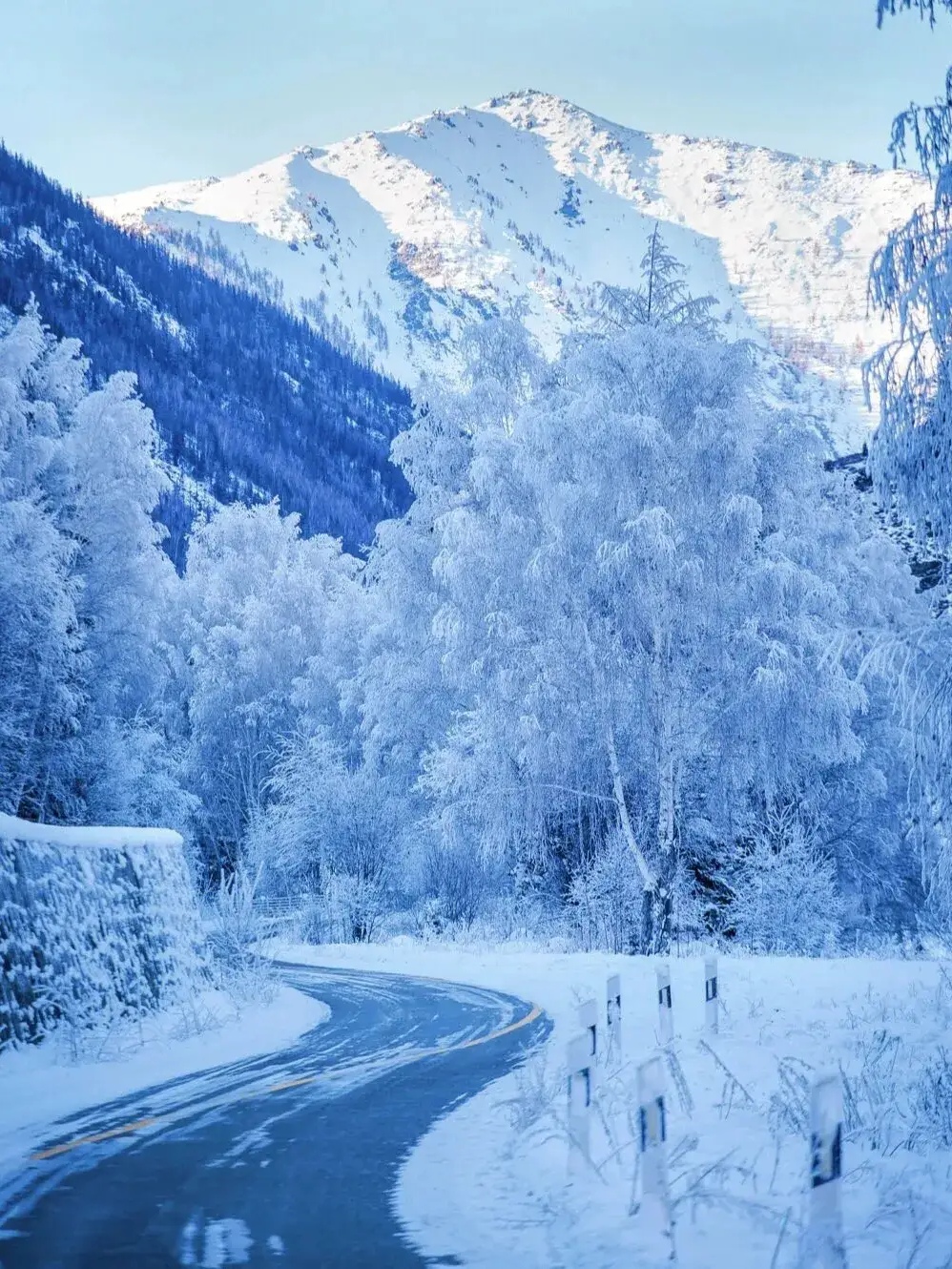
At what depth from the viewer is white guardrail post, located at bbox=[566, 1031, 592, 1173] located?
6.80 m

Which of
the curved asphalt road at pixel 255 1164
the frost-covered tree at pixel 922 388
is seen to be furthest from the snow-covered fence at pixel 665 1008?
the frost-covered tree at pixel 922 388

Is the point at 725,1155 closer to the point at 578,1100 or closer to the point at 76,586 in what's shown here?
the point at 578,1100

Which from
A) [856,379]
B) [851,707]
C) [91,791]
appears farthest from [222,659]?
[856,379]

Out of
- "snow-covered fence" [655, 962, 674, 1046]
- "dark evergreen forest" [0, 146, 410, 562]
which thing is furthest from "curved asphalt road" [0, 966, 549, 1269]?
"dark evergreen forest" [0, 146, 410, 562]

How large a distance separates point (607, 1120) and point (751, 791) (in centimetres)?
1691

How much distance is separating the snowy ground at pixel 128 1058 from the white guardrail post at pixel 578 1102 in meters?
3.34

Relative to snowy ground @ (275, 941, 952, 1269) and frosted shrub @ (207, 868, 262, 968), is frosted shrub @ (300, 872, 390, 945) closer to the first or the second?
frosted shrub @ (207, 868, 262, 968)

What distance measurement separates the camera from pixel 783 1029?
11953mm

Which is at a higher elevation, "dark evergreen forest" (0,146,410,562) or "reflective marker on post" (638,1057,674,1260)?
"dark evergreen forest" (0,146,410,562)

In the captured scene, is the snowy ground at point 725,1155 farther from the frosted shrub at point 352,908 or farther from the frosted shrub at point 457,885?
the frosted shrub at point 352,908

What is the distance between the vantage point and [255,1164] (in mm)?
7273

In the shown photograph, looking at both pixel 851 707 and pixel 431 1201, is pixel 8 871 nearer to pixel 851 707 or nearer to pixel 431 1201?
pixel 431 1201

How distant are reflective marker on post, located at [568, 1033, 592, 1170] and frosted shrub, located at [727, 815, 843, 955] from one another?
666 inches

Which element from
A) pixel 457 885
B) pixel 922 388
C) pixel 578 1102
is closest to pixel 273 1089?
pixel 578 1102
